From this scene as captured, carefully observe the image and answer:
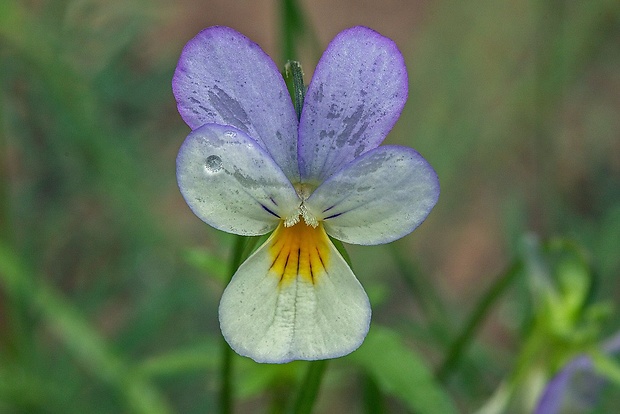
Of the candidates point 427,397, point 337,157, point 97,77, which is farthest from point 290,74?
point 97,77

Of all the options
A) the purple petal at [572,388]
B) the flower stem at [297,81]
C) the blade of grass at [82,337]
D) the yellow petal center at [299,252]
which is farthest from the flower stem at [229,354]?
the blade of grass at [82,337]

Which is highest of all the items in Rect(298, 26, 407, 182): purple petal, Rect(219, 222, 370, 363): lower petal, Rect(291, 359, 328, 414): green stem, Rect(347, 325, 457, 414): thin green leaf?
Rect(298, 26, 407, 182): purple petal

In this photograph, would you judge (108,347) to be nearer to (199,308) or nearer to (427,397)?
(199,308)

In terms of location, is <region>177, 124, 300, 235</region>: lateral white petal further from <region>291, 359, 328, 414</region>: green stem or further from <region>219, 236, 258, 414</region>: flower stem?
<region>291, 359, 328, 414</region>: green stem

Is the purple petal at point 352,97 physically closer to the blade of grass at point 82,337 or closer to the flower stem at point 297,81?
the flower stem at point 297,81

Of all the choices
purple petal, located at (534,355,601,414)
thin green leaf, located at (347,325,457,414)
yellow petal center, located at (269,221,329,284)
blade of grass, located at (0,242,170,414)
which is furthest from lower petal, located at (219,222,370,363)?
blade of grass, located at (0,242,170,414)
